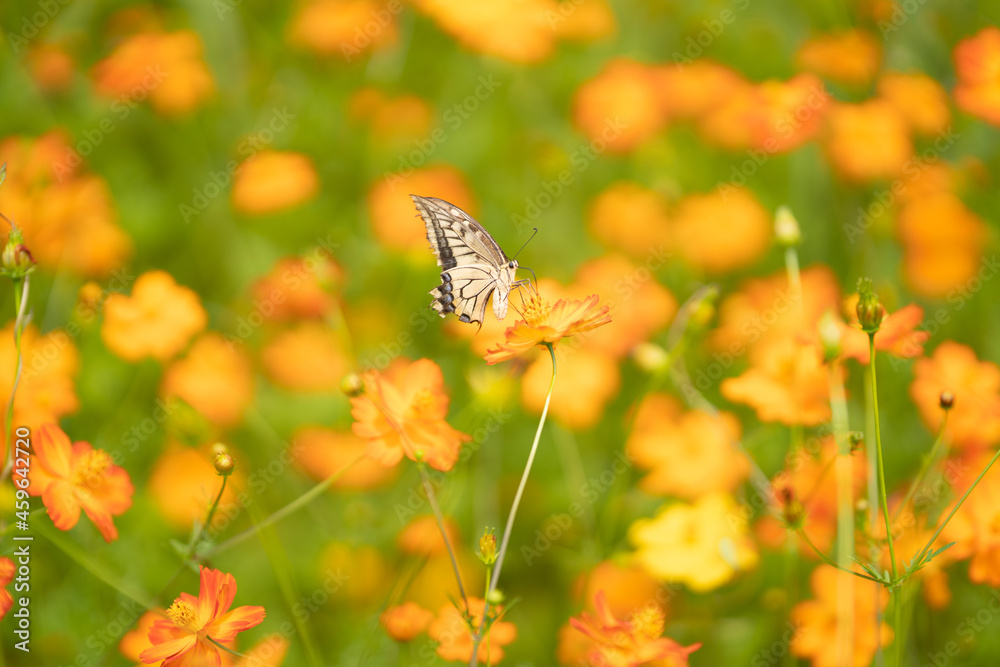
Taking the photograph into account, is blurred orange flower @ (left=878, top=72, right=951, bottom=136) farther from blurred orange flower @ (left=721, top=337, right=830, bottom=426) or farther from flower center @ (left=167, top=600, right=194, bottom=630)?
flower center @ (left=167, top=600, right=194, bottom=630)

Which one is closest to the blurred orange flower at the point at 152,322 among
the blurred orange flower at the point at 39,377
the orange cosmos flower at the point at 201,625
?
the blurred orange flower at the point at 39,377

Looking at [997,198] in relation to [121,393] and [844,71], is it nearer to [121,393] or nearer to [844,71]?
[844,71]

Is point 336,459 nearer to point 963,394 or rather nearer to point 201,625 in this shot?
point 201,625

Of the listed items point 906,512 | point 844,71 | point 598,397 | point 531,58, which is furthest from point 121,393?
point 844,71

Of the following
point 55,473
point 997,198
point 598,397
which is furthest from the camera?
point 997,198

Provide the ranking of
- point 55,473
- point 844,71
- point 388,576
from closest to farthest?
point 55,473 → point 388,576 → point 844,71

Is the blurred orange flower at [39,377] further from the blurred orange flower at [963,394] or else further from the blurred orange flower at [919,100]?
the blurred orange flower at [919,100]
